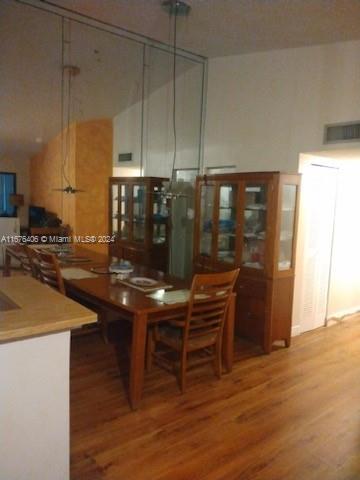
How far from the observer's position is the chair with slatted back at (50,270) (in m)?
3.05

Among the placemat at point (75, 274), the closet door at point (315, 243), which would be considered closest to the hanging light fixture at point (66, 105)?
the placemat at point (75, 274)

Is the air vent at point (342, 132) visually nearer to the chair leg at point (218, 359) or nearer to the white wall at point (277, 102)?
the white wall at point (277, 102)

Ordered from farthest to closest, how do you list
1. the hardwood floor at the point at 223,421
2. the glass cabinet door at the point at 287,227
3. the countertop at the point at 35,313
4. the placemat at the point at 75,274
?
the glass cabinet door at the point at 287,227, the placemat at the point at 75,274, the hardwood floor at the point at 223,421, the countertop at the point at 35,313

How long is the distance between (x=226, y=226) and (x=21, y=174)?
13.7 feet

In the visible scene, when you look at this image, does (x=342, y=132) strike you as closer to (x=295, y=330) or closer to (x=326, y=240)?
(x=326, y=240)

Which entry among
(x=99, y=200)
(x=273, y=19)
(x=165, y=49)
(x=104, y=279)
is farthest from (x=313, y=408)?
(x=99, y=200)

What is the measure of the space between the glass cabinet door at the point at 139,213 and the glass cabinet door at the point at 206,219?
1.12 metres

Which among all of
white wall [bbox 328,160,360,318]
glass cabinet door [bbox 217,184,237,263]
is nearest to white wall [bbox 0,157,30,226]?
glass cabinet door [bbox 217,184,237,263]

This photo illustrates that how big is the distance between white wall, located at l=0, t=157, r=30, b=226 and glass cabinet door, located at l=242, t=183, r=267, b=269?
405cm

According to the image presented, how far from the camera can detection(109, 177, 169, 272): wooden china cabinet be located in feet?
16.6

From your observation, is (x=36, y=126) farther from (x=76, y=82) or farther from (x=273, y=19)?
(x=273, y=19)

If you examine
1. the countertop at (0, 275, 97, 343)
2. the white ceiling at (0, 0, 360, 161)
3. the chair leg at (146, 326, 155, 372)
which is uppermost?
the white ceiling at (0, 0, 360, 161)

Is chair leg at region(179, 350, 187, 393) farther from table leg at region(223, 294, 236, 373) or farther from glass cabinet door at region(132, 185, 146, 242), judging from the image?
glass cabinet door at region(132, 185, 146, 242)

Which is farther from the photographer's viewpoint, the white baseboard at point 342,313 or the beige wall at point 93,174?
the beige wall at point 93,174
